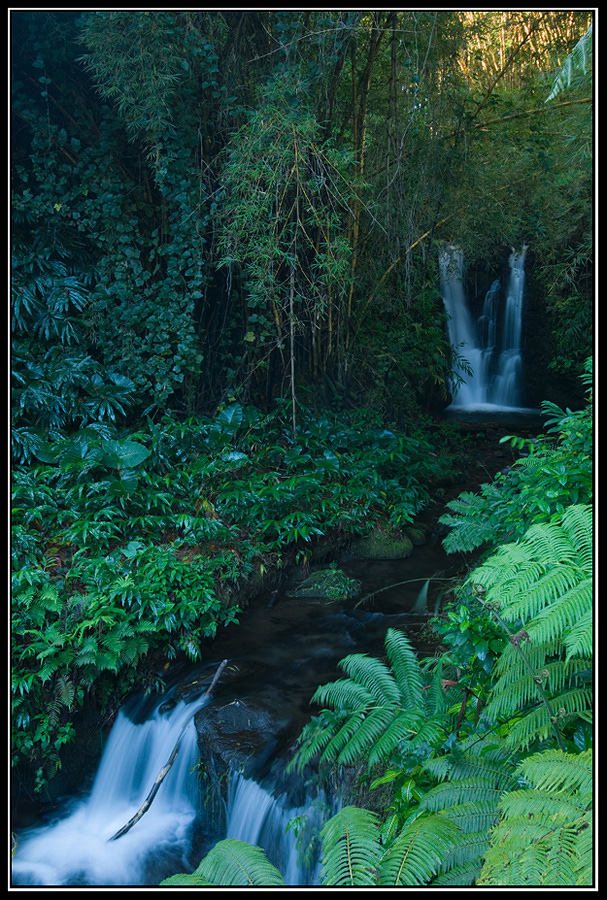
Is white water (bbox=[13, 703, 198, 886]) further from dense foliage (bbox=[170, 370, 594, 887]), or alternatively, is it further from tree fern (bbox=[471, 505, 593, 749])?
tree fern (bbox=[471, 505, 593, 749])

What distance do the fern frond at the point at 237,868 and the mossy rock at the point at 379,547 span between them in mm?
3876

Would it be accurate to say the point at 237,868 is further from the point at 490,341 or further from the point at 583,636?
the point at 490,341

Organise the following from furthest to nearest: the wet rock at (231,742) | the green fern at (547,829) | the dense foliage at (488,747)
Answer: the wet rock at (231,742)
the dense foliage at (488,747)
the green fern at (547,829)

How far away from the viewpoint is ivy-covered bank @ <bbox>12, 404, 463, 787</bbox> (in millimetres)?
3758

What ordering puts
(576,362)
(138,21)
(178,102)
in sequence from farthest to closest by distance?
(576,362) < (178,102) < (138,21)

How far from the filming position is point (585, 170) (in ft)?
17.3

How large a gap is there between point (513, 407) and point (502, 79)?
4.91 metres

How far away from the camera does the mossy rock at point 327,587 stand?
4969 mm

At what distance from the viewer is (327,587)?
5051mm

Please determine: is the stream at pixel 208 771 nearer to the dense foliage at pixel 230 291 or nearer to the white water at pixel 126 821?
the white water at pixel 126 821

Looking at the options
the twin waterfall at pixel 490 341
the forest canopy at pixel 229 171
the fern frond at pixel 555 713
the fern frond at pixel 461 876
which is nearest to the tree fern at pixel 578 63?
the forest canopy at pixel 229 171

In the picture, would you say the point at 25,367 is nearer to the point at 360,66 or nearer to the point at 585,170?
the point at 360,66

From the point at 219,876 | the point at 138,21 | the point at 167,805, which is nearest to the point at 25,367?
the point at 138,21

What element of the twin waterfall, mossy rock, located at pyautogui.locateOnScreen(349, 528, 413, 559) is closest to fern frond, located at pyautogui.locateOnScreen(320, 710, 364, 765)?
mossy rock, located at pyautogui.locateOnScreen(349, 528, 413, 559)
